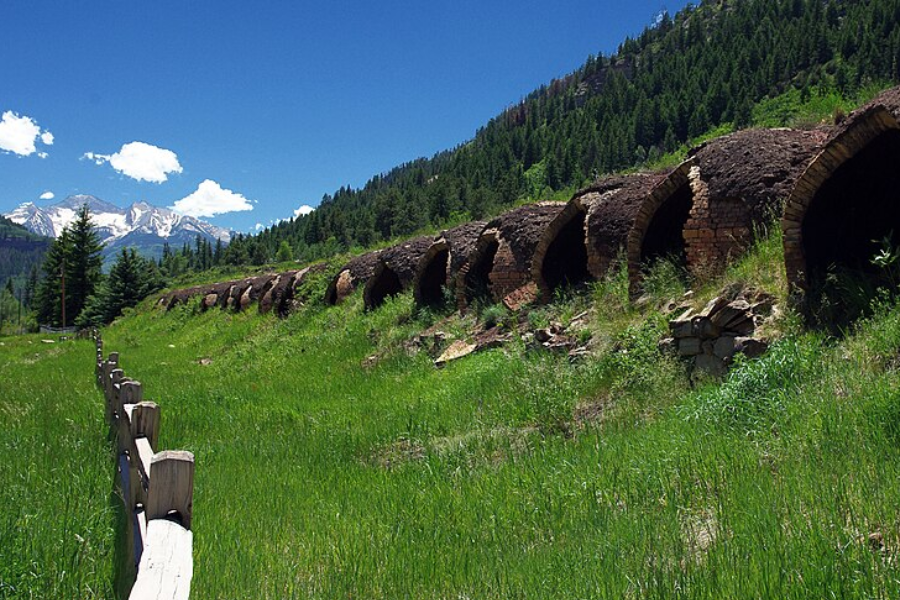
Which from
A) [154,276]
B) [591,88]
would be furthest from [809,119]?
[591,88]

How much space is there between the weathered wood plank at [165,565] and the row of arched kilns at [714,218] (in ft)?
16.6

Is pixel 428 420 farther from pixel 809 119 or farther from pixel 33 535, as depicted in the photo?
pixel 809 119

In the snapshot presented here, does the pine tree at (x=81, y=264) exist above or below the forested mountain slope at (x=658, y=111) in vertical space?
below

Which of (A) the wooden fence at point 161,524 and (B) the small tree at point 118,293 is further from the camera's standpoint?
(B) the small tree at point 118,293

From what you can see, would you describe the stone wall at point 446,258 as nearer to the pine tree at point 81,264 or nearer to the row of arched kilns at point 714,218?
the row of arched kilns at point 714,218

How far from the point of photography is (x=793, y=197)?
5.12 meters

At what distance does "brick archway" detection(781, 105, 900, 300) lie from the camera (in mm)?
4766

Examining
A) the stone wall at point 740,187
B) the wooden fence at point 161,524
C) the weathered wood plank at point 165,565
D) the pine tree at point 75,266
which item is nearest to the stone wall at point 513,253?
the stone wall at point 740,187

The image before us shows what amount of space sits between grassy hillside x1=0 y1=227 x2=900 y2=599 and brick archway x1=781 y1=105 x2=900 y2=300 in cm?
48

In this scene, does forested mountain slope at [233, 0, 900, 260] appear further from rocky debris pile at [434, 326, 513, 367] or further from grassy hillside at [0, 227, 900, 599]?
grassy hillside at [0, 227, 900, 599]

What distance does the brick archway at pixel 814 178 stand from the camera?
4.77m

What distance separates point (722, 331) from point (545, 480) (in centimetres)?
256

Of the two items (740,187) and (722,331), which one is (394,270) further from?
(722,331)

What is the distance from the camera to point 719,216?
6.78 metres
